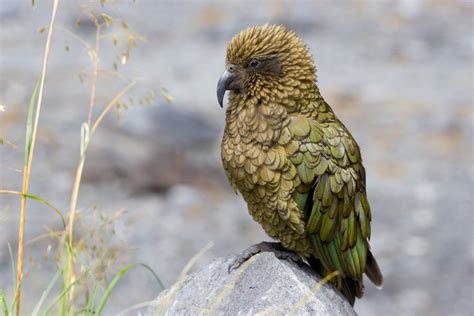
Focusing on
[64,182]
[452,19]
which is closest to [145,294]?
[64,182]

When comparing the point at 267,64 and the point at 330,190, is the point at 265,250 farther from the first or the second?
the point at 267,64

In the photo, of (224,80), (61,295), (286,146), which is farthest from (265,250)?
(61,295)

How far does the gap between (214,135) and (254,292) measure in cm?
636

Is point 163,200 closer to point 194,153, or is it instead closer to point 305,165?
point 194,153

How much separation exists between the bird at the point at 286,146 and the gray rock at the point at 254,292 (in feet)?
0.43

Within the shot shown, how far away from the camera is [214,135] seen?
10305 millimetres

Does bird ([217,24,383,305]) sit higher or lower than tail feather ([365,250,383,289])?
higher

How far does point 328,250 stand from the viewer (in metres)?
4.29

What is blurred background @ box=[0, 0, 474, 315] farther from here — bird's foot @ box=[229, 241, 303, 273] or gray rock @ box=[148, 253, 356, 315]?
bird's foot @ box=[229, 241, 303, 273]

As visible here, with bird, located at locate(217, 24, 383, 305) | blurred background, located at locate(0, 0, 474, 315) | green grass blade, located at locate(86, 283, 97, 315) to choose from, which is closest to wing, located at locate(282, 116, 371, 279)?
bird, located at locate(217, 24, 383, 305)

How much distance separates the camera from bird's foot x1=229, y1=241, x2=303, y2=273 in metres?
4.24

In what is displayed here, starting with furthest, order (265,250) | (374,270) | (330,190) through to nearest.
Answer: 1. (374,270)
2. (265,250)
3. (330,190)

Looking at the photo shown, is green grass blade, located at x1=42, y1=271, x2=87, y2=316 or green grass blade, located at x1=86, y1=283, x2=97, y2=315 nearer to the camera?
green grass blade, located at x1=42, y1=271, x2=87, y2=316

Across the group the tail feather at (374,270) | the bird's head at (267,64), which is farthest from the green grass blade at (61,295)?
the tail feather at (374,270)
